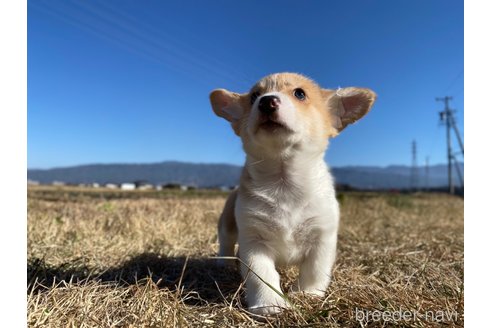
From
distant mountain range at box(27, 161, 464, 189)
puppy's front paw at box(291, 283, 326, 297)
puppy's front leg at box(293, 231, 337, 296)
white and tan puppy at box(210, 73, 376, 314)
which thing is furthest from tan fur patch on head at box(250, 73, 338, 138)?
distant mountain range at box(27, 161, 464, 189)

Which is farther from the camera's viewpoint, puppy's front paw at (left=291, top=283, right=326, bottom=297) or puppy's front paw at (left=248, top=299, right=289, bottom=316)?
puppy's front paw at (left=291, top=283, right=326, bottom=297)

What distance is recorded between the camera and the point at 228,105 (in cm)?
302

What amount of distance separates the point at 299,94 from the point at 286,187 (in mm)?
633

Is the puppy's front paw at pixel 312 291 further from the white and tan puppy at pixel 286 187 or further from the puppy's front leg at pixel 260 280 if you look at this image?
the puppy's front leg at pixel 260 280

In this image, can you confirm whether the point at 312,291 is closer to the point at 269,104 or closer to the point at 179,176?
the point at 269,104

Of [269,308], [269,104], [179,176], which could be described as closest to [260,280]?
[269,308]

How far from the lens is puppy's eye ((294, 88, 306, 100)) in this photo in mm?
2746

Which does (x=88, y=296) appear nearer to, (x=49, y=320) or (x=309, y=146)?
(x=49, y=320)

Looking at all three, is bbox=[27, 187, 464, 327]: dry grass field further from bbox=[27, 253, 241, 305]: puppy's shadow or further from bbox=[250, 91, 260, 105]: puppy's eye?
bbox=[250, 91, 260, 105]: puppy's eye

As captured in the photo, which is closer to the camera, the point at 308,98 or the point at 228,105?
the point at 308,98

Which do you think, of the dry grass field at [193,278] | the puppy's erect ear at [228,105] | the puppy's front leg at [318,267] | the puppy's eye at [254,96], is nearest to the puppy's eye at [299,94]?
the puppy's eye at [254,96]

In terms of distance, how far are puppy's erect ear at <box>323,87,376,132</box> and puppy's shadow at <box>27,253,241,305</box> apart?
142 cm

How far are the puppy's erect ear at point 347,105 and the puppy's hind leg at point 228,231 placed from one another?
3.54 feet

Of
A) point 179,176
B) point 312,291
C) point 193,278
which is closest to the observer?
point 312,291
